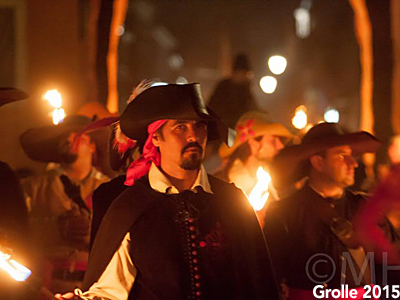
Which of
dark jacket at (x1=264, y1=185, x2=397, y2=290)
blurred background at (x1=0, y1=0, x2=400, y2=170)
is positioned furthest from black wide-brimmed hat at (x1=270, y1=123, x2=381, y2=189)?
blurred background at (x1=0, y1=0, x2=400, y2=170)

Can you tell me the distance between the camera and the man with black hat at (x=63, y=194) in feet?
18.7

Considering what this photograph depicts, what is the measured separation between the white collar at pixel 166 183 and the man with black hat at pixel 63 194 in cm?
159

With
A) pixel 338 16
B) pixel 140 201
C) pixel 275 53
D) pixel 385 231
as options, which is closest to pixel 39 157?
pixel 140 201

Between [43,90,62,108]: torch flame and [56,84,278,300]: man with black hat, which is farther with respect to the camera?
[43,90,62,108]: torch flame

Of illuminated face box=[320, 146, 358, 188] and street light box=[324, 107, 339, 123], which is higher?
street light box=[324, 107, 339, 123]

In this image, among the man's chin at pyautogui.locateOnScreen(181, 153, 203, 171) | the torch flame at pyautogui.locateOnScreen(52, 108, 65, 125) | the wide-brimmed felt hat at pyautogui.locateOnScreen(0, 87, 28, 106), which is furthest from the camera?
the torch flame at pyautogui.locateOnScreen(52, 108, 65, 125)

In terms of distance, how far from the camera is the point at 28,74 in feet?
27.2

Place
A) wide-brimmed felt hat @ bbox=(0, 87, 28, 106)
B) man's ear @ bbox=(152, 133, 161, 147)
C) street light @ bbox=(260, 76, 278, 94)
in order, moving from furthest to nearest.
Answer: street light @ bbox=(260, 76, 278, 94) < wide-brimmed felt hat @ bbox=(0, 87, 28, 106) < man's ear @ bbox=(152, 133, 161, 147)

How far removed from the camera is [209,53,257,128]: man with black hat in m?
7.91

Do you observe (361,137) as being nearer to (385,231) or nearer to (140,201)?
(385,231)

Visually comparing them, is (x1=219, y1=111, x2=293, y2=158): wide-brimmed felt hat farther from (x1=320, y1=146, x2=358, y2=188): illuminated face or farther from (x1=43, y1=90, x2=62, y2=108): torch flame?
(x1=43, y1=90, x2=62, y2=108): torch flame

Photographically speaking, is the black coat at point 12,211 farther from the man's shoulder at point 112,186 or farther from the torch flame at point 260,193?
the torch flame at point 260,193

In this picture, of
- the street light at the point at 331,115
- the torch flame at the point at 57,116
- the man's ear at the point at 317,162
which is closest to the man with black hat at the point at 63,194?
the torch flame at the point at 57,116

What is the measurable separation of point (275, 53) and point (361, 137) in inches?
215
